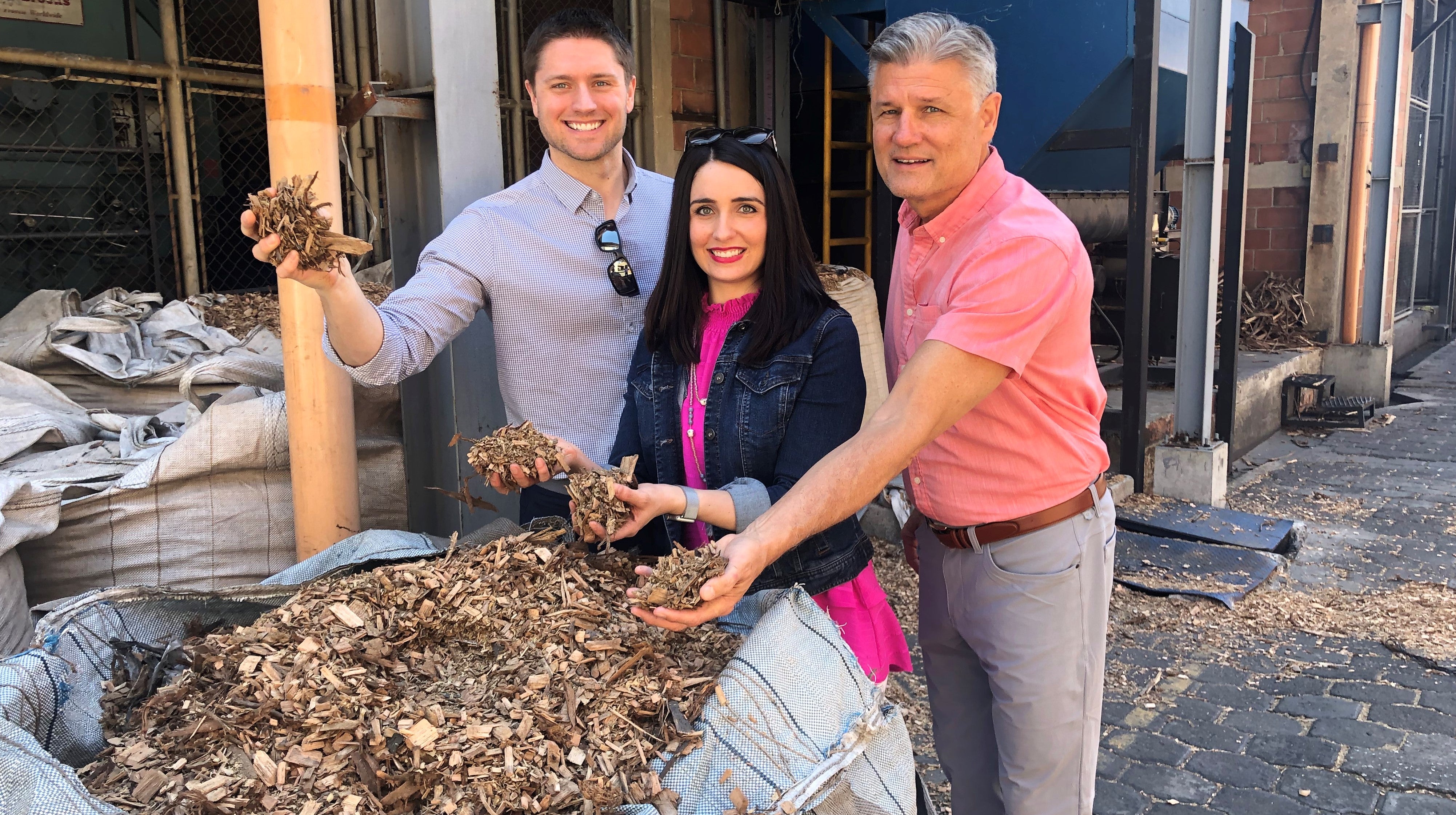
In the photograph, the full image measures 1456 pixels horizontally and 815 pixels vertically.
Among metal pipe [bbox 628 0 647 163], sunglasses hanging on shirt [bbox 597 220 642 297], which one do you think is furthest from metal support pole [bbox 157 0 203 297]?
sunglasses hanging on shirt [bbox 597 220 642 297]

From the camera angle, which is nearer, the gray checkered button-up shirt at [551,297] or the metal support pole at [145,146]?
the gray checkered button-up shirt at [551,297]

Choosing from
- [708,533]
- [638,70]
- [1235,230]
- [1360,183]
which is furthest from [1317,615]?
[1360,183]

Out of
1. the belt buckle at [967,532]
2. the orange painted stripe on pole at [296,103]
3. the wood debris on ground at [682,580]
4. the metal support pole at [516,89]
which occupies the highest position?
the metal support pole at [516,89]

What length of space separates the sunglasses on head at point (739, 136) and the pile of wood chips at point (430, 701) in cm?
93

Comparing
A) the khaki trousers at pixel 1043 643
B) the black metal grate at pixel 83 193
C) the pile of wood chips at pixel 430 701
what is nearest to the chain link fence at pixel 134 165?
the black metal grate at pixel 83 193

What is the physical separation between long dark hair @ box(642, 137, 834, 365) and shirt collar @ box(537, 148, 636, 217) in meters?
0.44

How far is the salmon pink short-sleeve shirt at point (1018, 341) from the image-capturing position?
201 centimetres

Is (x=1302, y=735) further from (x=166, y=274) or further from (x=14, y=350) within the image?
(x=166, y=274)

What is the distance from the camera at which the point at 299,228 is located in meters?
1.89

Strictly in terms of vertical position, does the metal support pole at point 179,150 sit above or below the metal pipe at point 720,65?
below

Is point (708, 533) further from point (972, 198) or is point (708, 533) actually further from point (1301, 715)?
point (1301, 715)

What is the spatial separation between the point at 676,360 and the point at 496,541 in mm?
548

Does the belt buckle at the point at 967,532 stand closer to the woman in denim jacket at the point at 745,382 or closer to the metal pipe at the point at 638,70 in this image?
the woman in denim jacket at the point at 745,382

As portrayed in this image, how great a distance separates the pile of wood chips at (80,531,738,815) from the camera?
1.55 m
